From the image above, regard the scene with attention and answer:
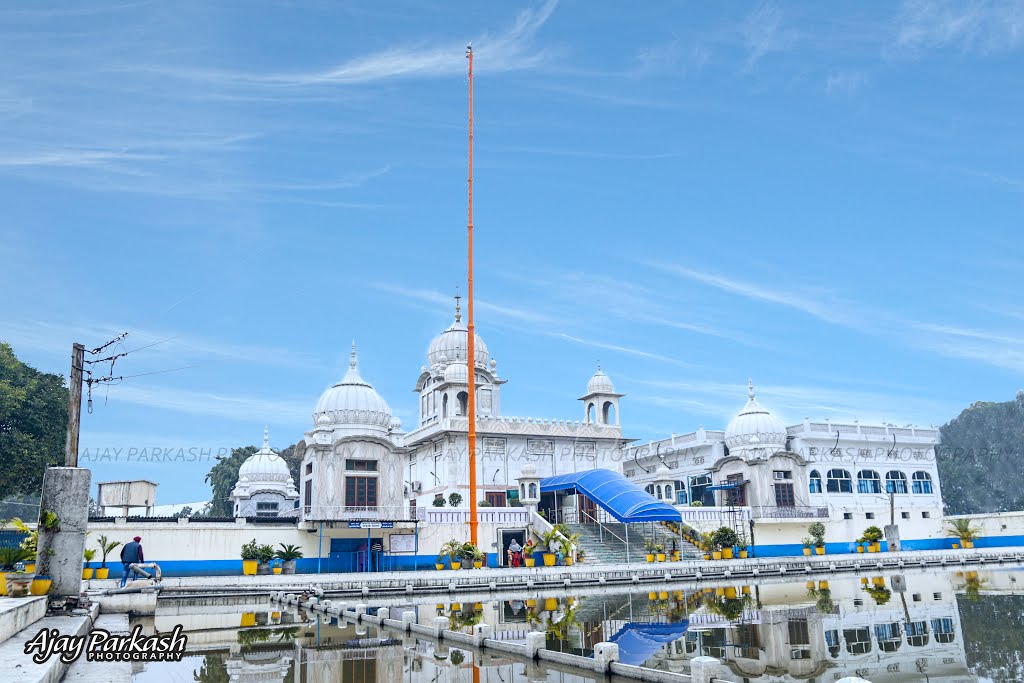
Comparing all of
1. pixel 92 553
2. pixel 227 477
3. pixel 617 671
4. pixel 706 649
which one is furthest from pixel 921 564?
pixel 227 477

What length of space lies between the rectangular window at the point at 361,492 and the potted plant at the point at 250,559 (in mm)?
4744

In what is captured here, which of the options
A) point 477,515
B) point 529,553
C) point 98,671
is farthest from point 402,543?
point 98,671

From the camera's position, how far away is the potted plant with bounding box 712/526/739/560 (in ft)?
138

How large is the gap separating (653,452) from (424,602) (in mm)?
35514

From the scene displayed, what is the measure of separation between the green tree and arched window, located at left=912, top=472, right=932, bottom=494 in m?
53.3

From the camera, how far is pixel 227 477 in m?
78.7

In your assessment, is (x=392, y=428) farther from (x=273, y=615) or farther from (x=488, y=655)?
(x=488, y=655)

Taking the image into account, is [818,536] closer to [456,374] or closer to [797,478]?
[797,478]

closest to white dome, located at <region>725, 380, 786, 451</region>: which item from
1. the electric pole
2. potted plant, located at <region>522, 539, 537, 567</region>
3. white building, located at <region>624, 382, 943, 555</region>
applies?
white building, located at <region>624, 382, 943, 555</region>

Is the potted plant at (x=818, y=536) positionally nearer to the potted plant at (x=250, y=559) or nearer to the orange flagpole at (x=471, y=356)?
the orange flagpole at (x=471, y=356)

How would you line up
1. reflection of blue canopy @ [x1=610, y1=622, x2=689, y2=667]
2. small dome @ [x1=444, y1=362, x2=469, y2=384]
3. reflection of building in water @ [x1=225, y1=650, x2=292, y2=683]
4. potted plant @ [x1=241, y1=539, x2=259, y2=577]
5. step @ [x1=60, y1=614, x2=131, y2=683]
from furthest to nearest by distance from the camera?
small dome @ [x1=444, y1=362, x2=469, y2=384]
potted plant @ [x1=241, y1=539, x2=259, y2=577]
reflection of blue canopy @ [x1=610, y1=622, x2=689, y2=667]
reflection of building in water @ [x1=225, y1=650, x2=292, y2=683]
step @ [x1=60, y1=614, x2=131, y2=683]

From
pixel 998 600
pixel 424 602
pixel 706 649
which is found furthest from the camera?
pixel 424 602

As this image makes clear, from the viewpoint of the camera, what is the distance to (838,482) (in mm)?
52750

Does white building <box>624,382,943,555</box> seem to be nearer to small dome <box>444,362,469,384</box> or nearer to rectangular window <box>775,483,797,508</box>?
rectangular window <box>775,483,797,508</box>
